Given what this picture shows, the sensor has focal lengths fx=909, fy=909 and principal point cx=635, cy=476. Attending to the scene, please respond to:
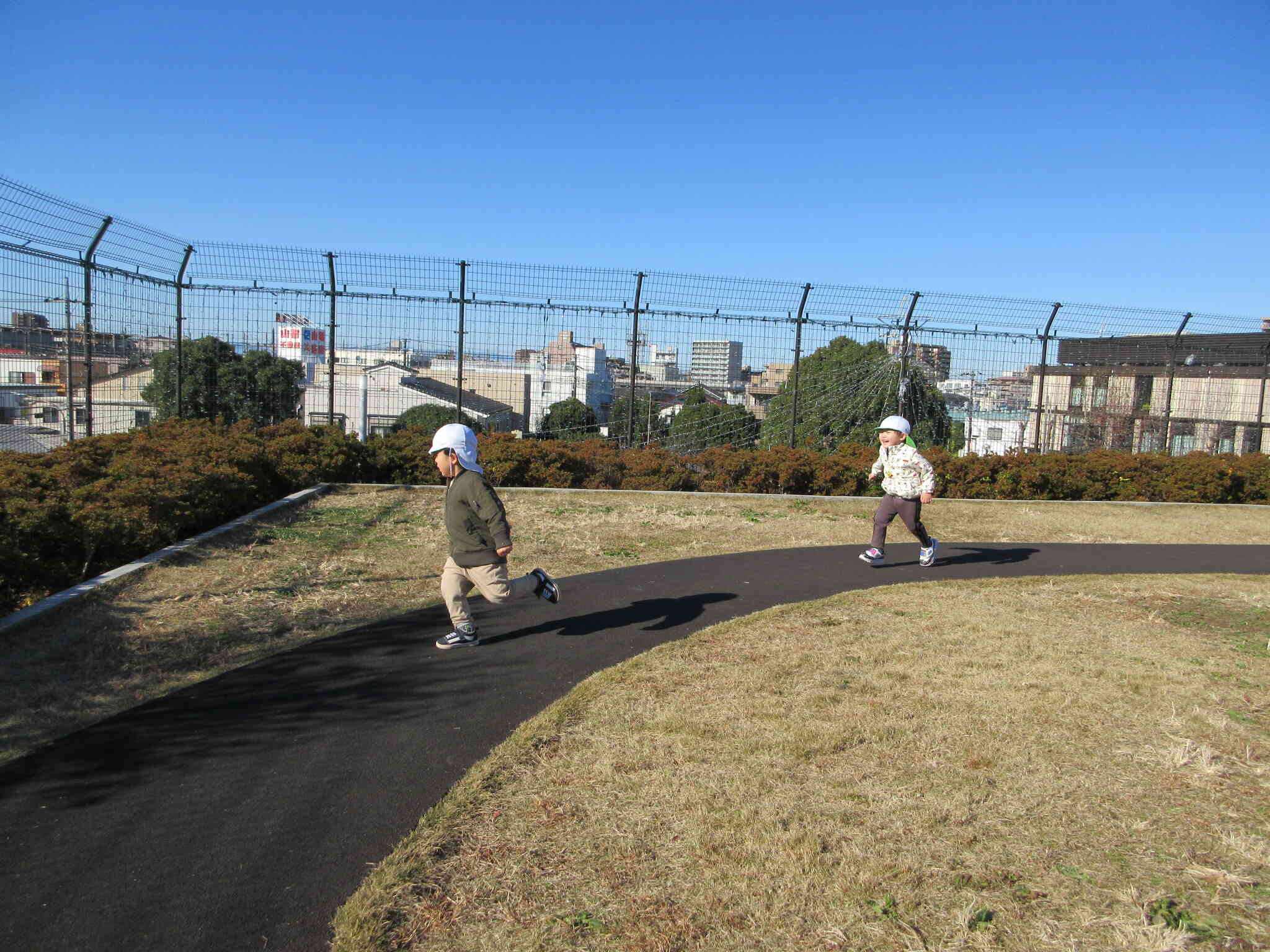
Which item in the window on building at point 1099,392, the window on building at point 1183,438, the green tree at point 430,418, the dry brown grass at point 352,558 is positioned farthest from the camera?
the window on building at point 1099,392

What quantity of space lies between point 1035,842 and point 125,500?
7443 millimetres

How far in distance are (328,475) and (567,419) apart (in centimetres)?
407

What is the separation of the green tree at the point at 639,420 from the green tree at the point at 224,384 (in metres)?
5.11

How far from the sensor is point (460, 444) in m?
6.13

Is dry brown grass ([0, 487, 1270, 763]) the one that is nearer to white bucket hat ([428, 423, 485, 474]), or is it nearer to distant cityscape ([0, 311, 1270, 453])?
white bucket hat ([428, 423, 485, 474])

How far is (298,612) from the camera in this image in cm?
678

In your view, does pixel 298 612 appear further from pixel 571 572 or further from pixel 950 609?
pixel 950 609

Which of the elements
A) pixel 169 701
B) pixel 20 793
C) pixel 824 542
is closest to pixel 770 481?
pixel 824 542

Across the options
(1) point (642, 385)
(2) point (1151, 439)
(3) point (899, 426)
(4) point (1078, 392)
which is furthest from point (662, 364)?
(2) point (1151, 439)

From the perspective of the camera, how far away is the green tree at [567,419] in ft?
48.3

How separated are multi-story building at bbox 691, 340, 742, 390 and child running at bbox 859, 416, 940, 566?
252 inches

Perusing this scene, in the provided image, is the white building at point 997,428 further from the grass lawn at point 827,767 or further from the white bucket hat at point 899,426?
the grass lawn at point 827,767

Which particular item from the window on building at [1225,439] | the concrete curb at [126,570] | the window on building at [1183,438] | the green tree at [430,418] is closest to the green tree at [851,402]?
the window on building at [1183,438]

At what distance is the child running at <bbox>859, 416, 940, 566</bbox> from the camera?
8.92m
